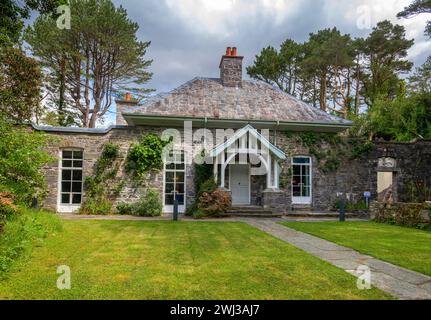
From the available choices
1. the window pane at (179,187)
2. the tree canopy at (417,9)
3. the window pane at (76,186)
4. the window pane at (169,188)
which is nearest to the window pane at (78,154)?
the window pane at (76,186)

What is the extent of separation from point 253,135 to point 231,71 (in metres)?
4.78

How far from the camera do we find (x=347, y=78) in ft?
89.6

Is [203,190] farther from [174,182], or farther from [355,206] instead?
[355,206]

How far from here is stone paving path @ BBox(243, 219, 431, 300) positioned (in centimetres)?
413

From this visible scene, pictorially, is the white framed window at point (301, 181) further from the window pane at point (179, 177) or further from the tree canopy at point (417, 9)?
the tree canopy at point (417, 9)

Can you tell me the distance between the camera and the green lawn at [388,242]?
574 cm

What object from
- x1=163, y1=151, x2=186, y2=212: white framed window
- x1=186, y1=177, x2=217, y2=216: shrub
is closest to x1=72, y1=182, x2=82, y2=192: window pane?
x1=163, y1=151, x2=186, y2=212: white framed window

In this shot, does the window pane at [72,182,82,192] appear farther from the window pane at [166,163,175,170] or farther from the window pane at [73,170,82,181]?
the window pane at [166,163,175,170]

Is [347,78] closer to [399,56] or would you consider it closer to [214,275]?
[399,56]

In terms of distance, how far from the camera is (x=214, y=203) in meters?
12.6

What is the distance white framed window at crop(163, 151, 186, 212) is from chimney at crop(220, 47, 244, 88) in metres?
5.01

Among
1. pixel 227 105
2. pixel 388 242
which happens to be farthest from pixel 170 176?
pixel 388 242

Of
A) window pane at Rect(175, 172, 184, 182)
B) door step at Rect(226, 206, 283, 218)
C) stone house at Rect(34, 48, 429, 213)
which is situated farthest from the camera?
window pane at Rect(175, 172, 184, 182)

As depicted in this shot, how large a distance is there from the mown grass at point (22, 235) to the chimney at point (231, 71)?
36.9 feet
